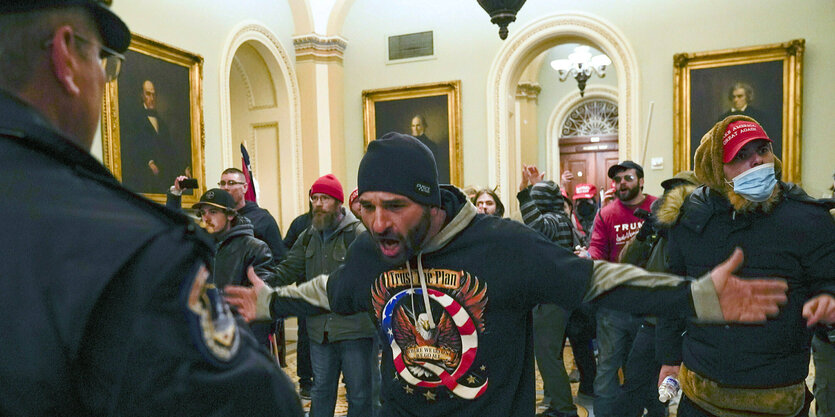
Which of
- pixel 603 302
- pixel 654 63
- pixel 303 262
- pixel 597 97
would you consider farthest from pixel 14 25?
pixel 597 97

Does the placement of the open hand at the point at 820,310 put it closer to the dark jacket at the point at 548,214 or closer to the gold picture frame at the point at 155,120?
the dark jacket at the point at 548,214

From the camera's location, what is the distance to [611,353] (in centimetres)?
462

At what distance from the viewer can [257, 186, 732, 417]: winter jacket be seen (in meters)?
2.04

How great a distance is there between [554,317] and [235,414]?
14.3ft

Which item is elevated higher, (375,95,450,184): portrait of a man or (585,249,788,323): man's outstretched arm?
(375,95,450,184): portrait of a man

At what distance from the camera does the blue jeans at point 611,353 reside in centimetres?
452

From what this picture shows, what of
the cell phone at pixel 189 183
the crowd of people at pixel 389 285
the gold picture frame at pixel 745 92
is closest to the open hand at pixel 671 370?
the crowd of people at pixel 389 285

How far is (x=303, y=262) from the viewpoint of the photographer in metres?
4.52

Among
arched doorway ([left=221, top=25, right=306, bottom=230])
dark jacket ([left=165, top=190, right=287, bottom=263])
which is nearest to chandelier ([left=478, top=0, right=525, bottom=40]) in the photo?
dark jacket ([left=165, top=190, right=287, bottom=263])

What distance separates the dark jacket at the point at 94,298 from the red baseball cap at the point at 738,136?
236 centimetres

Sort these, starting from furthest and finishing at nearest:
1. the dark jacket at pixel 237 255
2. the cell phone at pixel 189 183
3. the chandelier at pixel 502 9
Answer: the chandelier at pixel 502 9 → the cell phone at pixel 189 183 → the dark jacket at pixel 237 255

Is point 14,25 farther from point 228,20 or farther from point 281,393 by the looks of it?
point 228,20

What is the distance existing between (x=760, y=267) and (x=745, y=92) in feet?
21.5

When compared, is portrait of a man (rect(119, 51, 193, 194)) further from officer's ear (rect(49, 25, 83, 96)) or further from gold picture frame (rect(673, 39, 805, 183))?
gold picture frame (rect(673, 39, 805, 183))
